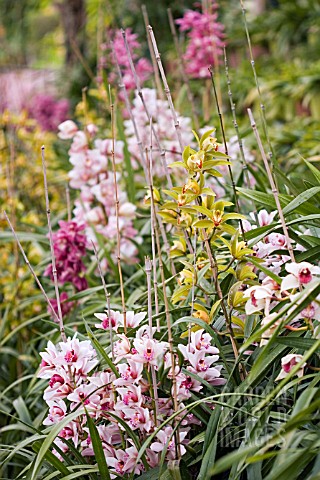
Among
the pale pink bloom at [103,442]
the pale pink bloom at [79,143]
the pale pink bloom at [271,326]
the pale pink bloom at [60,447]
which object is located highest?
the pale pink bloom at [79,143]

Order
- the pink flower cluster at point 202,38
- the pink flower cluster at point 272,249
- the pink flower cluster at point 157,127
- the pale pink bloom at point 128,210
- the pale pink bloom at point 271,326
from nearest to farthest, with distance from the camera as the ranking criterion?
1. the pale pink bloom at point 271,326
2. the pink flower cluster at point 272,249
3. the pale pink bloom at point 128,210
4. the pink flower cluster at point 157,127
5. the pink flower cluster at point 202,38

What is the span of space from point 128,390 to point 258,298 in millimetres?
257

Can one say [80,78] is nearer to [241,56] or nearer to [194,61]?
[241,56]

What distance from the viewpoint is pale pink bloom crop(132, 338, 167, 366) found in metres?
0.99

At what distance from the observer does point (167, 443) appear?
0.97 metres

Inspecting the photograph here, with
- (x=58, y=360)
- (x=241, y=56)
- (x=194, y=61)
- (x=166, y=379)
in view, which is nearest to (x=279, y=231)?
(x=166, y=379)

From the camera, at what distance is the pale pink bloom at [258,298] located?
34.9 inches

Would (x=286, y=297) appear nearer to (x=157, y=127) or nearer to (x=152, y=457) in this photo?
(x=152, y=457)

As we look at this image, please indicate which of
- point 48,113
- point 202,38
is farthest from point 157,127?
point 48,113

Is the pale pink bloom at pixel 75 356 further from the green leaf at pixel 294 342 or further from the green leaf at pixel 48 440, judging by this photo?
the green leaf at pixel 294 342

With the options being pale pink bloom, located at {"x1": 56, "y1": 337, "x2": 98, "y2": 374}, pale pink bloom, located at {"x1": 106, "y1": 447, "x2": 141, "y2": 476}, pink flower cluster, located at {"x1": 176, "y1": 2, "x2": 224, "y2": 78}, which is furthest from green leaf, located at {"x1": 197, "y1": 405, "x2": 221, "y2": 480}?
pink flower cluster, located at {"x1": 176, "y1": 2, "x2": 224, "y2": 78}

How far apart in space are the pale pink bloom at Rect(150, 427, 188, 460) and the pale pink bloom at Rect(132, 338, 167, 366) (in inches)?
4.0

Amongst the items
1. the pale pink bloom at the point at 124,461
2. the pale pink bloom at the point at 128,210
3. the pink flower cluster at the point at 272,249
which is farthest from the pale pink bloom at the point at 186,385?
the pale pink bloom at the point at 128,210

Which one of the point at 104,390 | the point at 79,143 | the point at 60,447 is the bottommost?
the point at 60,447
